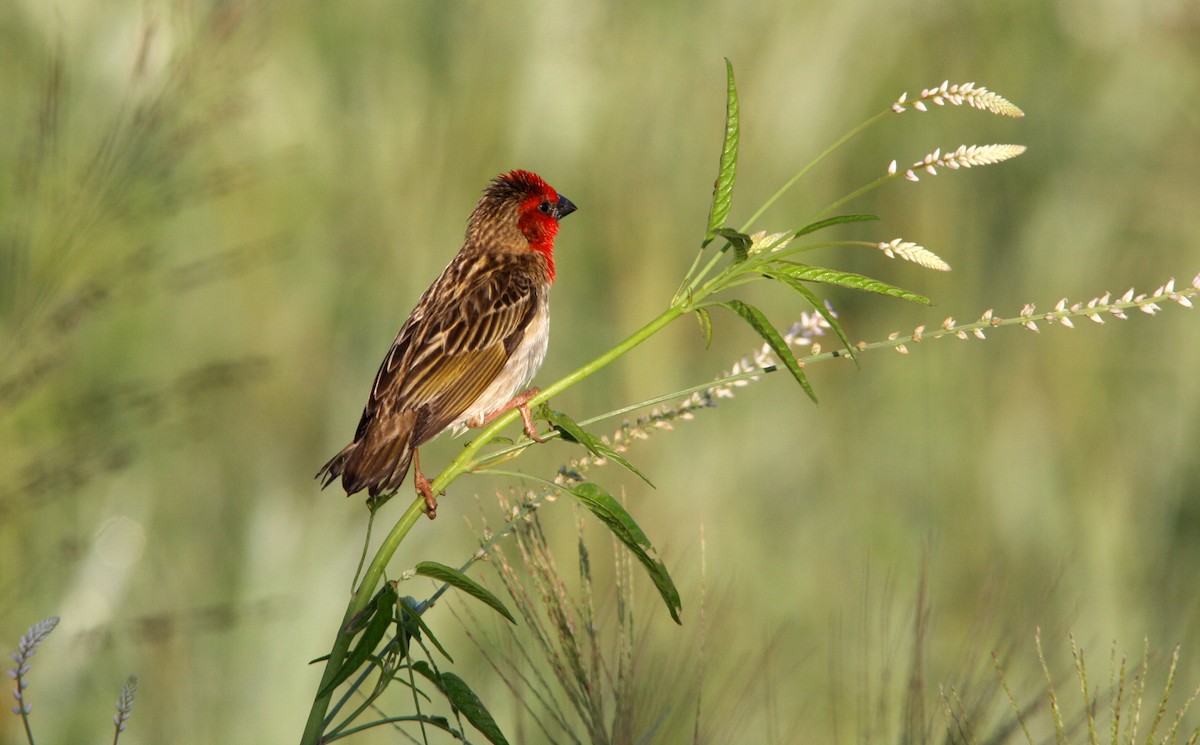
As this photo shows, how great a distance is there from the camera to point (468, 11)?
207 inches

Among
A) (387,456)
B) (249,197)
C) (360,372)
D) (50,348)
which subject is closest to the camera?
(387,456)

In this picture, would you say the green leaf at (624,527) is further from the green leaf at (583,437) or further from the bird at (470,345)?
the bird at (470,345)

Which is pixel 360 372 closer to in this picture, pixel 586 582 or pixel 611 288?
pixel 611 288

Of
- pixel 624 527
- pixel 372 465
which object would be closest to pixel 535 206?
pixel 372 465

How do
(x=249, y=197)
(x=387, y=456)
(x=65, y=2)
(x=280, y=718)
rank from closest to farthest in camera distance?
1. (x=387, y=456)
2. (x=280, y=718)
3. (x=65, y=2)
4. (x=249, y=197)

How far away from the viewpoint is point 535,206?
12.2 ft

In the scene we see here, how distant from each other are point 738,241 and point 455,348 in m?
1.42

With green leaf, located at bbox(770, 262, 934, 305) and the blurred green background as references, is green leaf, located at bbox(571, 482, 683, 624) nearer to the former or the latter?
green leaf, located at bbox(770, 262, 934, 305)

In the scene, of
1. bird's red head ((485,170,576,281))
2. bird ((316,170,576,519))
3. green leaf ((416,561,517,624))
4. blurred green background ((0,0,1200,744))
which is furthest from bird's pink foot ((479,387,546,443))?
blurred green background ((0,0,1200,744))

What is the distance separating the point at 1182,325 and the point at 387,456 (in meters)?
3.53

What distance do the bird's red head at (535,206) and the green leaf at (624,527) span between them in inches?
80.9

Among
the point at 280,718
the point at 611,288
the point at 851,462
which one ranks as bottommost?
the point at 280,718

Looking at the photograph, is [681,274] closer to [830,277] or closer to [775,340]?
[830,277]


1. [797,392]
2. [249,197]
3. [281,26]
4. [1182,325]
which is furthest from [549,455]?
[1182,325]
